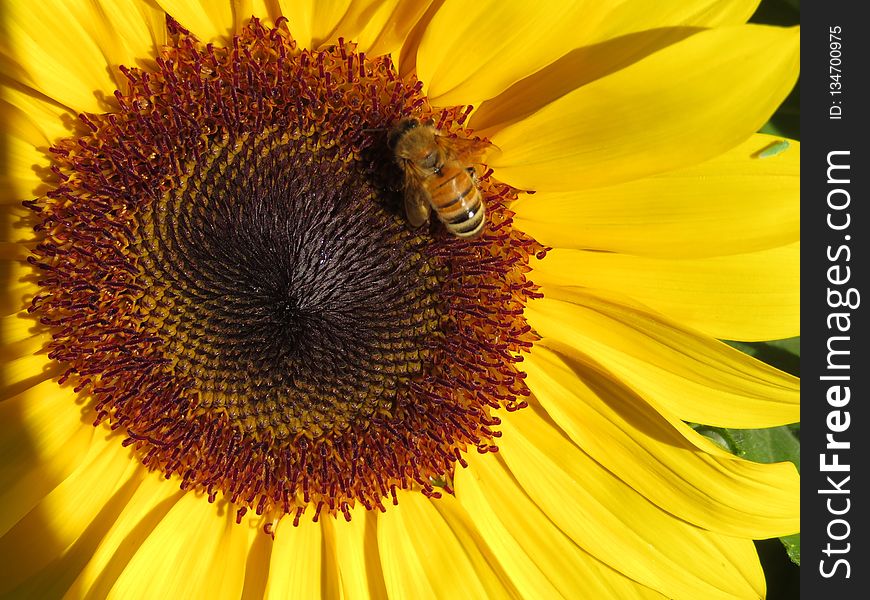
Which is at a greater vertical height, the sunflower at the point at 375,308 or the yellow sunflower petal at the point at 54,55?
the yellow sunflower petal at the point at 54,55

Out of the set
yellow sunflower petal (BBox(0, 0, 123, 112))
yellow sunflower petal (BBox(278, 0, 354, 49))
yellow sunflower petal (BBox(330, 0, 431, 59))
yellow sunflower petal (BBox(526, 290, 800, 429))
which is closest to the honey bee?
yellow sunflower petal (BBox(330, 0, 431, 59))

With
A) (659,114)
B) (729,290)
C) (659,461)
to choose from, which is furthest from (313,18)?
(659,461)

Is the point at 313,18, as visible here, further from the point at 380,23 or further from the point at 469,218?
the point at 469,218

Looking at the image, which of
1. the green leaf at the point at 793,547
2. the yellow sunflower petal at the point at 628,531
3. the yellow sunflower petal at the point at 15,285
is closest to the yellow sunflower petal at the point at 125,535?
the yellow sunflower petal at the point at 15,285

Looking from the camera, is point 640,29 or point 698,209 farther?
point 698,209

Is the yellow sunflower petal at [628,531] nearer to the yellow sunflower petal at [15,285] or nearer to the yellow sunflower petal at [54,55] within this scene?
the yellow sunflower petal at [15,285]

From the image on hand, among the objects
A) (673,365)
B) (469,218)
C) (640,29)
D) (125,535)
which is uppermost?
(640,29)

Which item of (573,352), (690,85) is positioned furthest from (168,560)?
(690,85)
